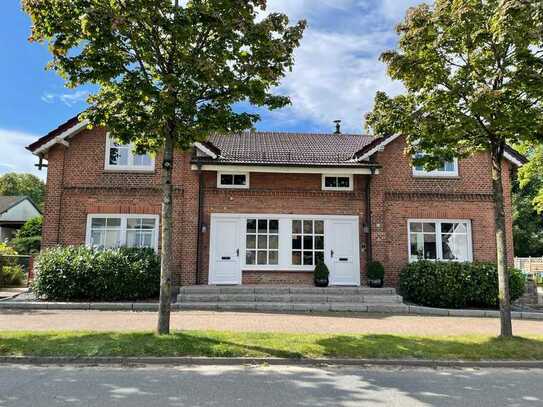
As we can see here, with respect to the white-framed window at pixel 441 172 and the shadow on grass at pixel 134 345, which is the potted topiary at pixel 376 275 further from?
the shadow on grass at pixel 134 345

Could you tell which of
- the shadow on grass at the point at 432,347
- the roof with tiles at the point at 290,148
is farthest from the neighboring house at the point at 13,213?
the shadow on grass at the point at 432,347

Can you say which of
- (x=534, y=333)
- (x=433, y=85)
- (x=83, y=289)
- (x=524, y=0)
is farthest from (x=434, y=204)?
(x=83, y=289)

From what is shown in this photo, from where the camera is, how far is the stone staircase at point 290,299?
11891 millimetres

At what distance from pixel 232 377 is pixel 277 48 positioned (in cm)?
559

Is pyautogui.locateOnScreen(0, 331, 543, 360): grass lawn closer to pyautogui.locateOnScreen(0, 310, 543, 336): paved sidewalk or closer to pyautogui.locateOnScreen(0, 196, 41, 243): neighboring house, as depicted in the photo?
pyautogui.locateOnScreen(0, 310, 543, 336): paved sidewalk

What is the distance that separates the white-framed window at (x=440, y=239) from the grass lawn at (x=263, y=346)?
257 inches

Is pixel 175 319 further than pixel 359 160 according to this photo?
No

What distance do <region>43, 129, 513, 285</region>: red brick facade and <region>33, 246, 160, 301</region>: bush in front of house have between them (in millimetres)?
1461

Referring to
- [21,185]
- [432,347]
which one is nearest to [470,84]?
[432,347]

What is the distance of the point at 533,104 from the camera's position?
25.5 ft

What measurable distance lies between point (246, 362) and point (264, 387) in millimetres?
1155

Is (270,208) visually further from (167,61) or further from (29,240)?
(29,240)

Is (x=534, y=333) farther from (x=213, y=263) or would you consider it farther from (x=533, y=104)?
(x=213, y=263)

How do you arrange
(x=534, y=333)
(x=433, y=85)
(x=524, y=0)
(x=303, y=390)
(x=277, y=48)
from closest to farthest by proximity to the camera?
(x=303, y=390), (x=524, y=0), (x=277, y=48), (x=433, y=85), (x=534, y=333)
